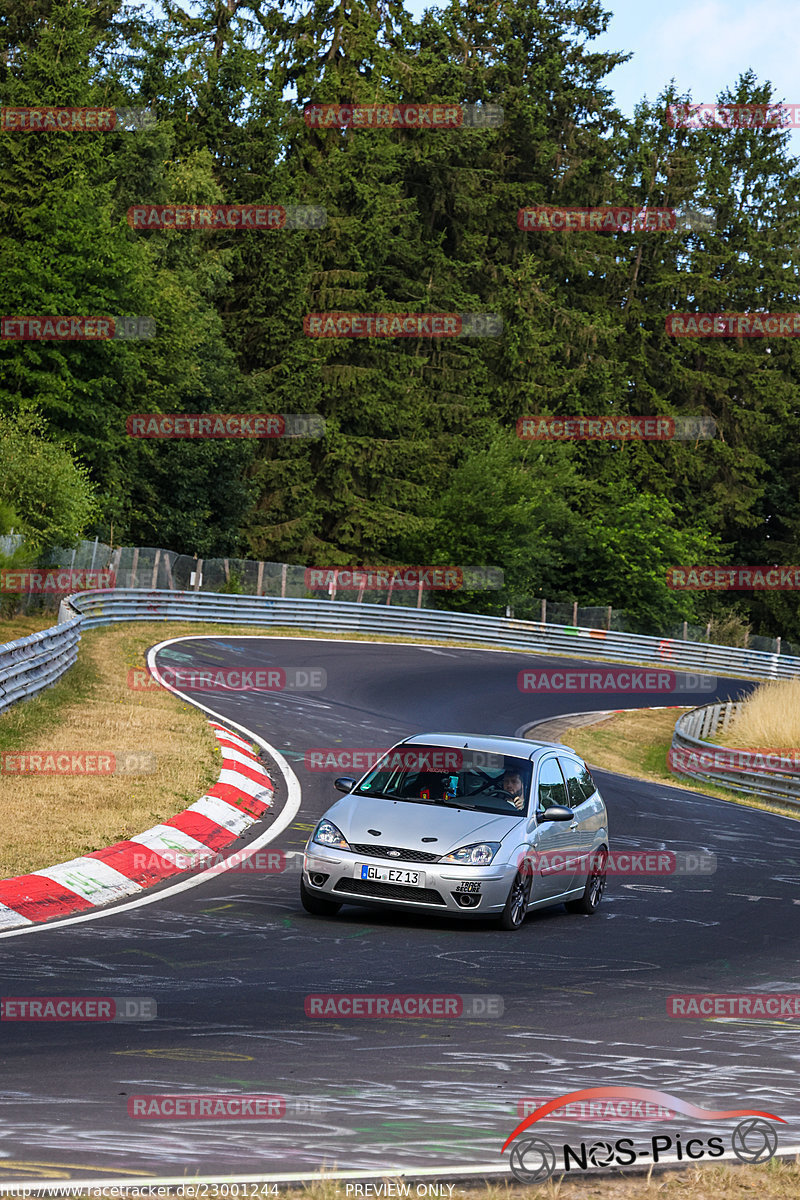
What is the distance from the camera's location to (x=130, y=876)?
1146cm

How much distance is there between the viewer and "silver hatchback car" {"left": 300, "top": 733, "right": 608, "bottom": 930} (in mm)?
10531

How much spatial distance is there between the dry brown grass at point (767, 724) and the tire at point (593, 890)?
1762 centimetres

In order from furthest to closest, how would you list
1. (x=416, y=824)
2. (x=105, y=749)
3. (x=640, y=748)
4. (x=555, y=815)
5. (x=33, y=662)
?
(x=640, y=748)
(x=33, y=662)
(x=105, y=749)
(x=555, y=815)
(x=416, y=824)

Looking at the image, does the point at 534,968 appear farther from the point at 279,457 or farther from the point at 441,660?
the point at 279,457

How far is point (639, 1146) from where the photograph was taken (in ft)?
17.4

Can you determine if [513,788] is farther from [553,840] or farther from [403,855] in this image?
[403,855]

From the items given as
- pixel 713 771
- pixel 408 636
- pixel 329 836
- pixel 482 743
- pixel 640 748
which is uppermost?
pixel 482 743

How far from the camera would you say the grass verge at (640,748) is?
26.1 metres

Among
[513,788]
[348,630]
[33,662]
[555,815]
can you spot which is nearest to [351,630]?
[348,630]

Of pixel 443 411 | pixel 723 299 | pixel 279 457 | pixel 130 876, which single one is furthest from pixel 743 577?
pixel 130 876

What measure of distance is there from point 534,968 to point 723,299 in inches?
3327

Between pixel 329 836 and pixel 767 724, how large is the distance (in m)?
21.7

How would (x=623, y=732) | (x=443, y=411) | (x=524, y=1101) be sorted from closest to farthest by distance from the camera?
(x=524, y=1101) → (x=623, y=732) → (x=443, y=411)

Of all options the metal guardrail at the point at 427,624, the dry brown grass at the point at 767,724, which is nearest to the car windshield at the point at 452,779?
the metal guardrail at the point at 427,624
